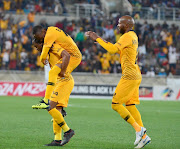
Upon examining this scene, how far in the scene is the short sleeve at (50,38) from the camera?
920 centimetres

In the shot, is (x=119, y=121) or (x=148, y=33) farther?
(x=148, y=33)

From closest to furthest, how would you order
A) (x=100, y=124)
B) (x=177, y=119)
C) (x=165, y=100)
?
(x=100, y=124), (x=177, y=119), (x=165, y=100)

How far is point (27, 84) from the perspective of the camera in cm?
2641

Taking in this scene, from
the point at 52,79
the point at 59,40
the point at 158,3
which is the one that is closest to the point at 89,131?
the point at 52,79

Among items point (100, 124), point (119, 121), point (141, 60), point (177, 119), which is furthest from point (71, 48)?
point (141, 60)

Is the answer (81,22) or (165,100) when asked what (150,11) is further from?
(165,100)

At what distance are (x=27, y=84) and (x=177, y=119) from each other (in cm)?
1277

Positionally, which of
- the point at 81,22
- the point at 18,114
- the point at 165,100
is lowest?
the point at 165,100

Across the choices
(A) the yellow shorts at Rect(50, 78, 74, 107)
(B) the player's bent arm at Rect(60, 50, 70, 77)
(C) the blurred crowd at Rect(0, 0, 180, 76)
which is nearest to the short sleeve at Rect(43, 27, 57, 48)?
(B) the player's bent arm at Rect(60, 50, 70, 77)

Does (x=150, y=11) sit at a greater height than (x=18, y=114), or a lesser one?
greater

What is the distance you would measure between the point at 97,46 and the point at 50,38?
20.0 m

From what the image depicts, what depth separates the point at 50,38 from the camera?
923 cm

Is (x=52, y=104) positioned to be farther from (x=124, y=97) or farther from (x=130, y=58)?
(x=130, y=58)

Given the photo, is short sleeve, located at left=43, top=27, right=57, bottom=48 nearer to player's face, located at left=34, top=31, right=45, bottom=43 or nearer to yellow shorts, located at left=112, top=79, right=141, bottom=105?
player's face, located at left=34, top=31, right=45, bottom=43
